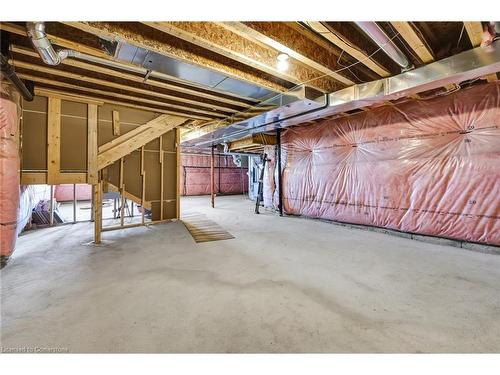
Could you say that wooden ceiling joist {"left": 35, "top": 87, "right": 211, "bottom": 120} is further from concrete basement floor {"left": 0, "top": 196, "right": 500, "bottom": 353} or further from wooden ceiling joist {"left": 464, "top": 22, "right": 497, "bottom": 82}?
wooden ceiling joist {"left": 464, "top": 22, "right": 497, "bottom": 82}

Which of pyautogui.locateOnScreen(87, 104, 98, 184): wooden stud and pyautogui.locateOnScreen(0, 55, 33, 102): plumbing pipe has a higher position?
pyautogui.locateOnScreen(0, 55, 33, 102): plumbing pipe

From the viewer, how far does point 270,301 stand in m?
1.74

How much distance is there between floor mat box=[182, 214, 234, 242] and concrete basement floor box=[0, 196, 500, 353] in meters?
0.42

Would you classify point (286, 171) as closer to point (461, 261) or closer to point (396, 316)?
point (461, 261)

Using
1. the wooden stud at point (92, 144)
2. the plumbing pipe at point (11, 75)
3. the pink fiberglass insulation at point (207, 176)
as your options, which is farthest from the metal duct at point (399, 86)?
the pink fiberglass insulation at point (207, 176)

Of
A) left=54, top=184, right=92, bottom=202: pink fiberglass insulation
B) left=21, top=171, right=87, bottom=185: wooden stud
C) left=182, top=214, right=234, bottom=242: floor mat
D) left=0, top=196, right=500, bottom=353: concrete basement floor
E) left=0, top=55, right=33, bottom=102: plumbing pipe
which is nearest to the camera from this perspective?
left=0, top=196, right=500, bottom=353: concrete basement floor

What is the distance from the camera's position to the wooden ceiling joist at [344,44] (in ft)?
6.29

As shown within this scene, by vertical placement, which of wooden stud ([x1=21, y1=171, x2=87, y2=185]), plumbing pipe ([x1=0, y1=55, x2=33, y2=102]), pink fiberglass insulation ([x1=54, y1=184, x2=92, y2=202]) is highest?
plumbing pipe ([x1=0, y1=55, x2=33, y2=102])

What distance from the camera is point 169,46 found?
7.25 feet

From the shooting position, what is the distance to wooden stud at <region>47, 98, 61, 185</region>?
133 inches

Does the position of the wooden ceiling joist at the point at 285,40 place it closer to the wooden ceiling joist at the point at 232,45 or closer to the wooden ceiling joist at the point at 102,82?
the wooden ceiling joist at the point at 232,45

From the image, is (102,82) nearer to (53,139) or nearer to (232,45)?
(53,139)

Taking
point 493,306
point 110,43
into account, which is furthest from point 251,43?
point 493,306

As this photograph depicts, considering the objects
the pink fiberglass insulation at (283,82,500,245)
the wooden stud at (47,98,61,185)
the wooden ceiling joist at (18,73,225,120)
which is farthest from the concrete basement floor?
the wooden ceiling joist at (18,73,225,120)
